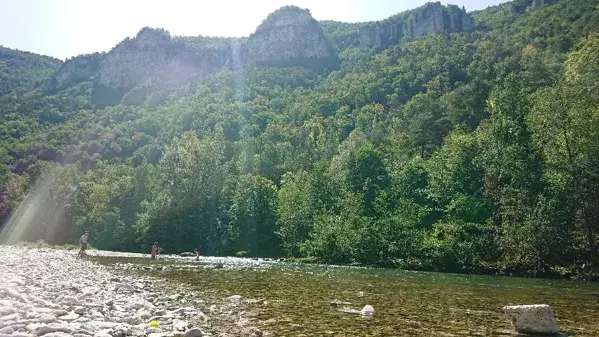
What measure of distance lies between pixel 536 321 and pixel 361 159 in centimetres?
6303

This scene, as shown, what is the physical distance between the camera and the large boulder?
36.1ft

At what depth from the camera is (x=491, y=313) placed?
14.5 m

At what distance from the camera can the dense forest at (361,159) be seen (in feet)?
133

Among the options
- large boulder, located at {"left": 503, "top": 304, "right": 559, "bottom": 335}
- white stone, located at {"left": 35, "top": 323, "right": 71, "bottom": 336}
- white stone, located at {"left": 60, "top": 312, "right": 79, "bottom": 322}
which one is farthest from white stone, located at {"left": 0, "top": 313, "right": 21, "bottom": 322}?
large boulder, located at {"left": 503, "top": 304, "right": 559, "bottom": 335}

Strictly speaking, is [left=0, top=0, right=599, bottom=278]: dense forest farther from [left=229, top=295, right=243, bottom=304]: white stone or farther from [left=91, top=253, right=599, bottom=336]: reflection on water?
[left=229, top=295, right=243, bottom=304]: white stone

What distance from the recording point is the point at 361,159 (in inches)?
2904

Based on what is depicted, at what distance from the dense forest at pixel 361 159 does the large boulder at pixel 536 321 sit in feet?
89.4

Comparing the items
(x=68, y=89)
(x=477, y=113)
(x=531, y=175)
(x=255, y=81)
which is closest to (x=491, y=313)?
(x=531, y=175)

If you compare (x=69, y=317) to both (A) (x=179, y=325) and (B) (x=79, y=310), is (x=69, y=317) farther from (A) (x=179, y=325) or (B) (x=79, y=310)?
(A) (x=179, y=325)

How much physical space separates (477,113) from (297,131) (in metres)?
52.1

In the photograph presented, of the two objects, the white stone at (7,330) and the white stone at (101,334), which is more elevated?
the white stone at (7,330)

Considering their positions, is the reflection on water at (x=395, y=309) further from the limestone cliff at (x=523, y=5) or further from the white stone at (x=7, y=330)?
the limestone cliff at (x=523, y=5)

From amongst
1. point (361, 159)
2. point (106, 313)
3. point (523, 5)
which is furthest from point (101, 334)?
point (523, 5)

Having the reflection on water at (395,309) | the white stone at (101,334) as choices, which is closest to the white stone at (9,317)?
the white stone at (101,334)
